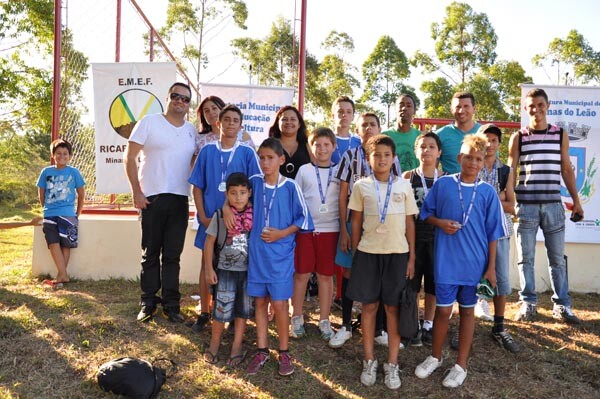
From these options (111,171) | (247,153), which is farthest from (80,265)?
(247,153)

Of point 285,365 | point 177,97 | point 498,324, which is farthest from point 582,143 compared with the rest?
point 177,97

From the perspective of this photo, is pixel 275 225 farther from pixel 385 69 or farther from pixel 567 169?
pixel 385 69

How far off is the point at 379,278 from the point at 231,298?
1065mm

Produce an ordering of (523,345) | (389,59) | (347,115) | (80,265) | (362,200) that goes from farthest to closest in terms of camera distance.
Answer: (389,59) < (80,265) < (347,115) < (523,345) < (362,200)

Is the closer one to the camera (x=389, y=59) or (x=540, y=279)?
(x=540, y=279)

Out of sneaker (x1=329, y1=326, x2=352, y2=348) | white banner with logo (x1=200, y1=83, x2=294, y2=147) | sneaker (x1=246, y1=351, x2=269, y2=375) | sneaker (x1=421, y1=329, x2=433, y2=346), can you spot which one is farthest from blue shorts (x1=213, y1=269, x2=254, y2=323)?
white banner with logo (x1=200, y1=83, x2=294, y2=147)

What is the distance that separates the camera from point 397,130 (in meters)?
4.46

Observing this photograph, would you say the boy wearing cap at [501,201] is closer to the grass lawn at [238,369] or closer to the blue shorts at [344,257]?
the grass lawn at [238,369]

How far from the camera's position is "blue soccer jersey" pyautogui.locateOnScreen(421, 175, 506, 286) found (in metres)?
3.12

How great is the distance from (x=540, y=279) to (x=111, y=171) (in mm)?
5422

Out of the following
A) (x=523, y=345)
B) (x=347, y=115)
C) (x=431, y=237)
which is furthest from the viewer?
(x=347, y=115)

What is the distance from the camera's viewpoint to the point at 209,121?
412cm

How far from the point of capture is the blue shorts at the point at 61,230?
17.1ft

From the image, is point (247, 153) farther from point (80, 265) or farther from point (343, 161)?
point (80, 265)
